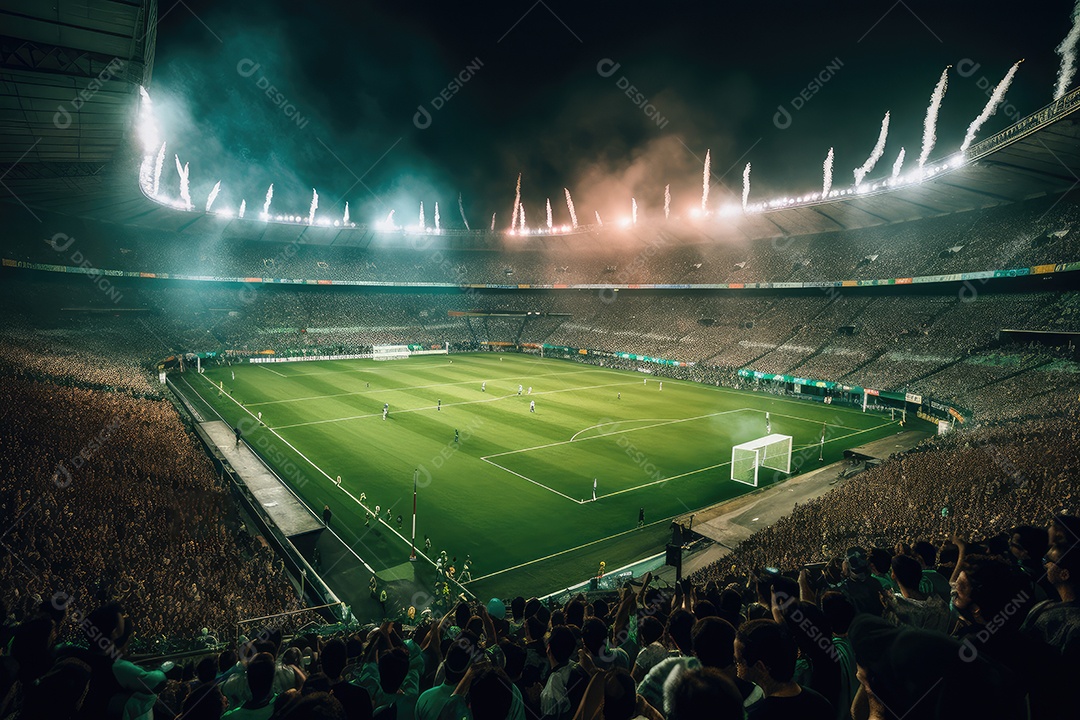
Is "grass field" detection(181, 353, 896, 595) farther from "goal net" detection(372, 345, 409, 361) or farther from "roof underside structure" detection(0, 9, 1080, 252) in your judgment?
"roof underside structure" detection(0, 9, 1080, 252)

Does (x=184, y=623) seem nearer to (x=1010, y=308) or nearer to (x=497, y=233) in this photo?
(x=1010, y=308)

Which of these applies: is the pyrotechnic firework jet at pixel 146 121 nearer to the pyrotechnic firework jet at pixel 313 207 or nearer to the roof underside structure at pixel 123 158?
the roof underside structure at pixel 123 158

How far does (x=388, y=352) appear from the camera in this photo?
64250 mm

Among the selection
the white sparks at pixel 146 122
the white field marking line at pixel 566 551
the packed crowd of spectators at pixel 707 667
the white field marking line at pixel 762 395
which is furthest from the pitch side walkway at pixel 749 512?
the white sparks at pixel 146 122

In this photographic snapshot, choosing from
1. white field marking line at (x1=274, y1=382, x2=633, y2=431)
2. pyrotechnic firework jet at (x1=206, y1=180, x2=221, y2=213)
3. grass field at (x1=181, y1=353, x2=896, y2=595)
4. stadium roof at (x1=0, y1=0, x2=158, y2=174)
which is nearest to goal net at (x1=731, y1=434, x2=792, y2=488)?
grass field at (x1=181, y1=353, x2=896, y2=595)

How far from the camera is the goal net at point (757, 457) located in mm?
22875

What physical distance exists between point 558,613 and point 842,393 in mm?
43701

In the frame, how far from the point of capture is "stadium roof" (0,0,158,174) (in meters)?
14.3

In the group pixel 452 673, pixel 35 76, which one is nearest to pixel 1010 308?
pixel 452 673

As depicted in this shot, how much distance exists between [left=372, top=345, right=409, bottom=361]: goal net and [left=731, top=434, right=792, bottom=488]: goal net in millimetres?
47698

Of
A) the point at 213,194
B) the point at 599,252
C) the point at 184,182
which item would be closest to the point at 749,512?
the point at 184,182

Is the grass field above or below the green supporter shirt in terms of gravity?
below

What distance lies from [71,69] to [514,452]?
72.1 feet

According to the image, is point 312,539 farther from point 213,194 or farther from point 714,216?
point 213,194
